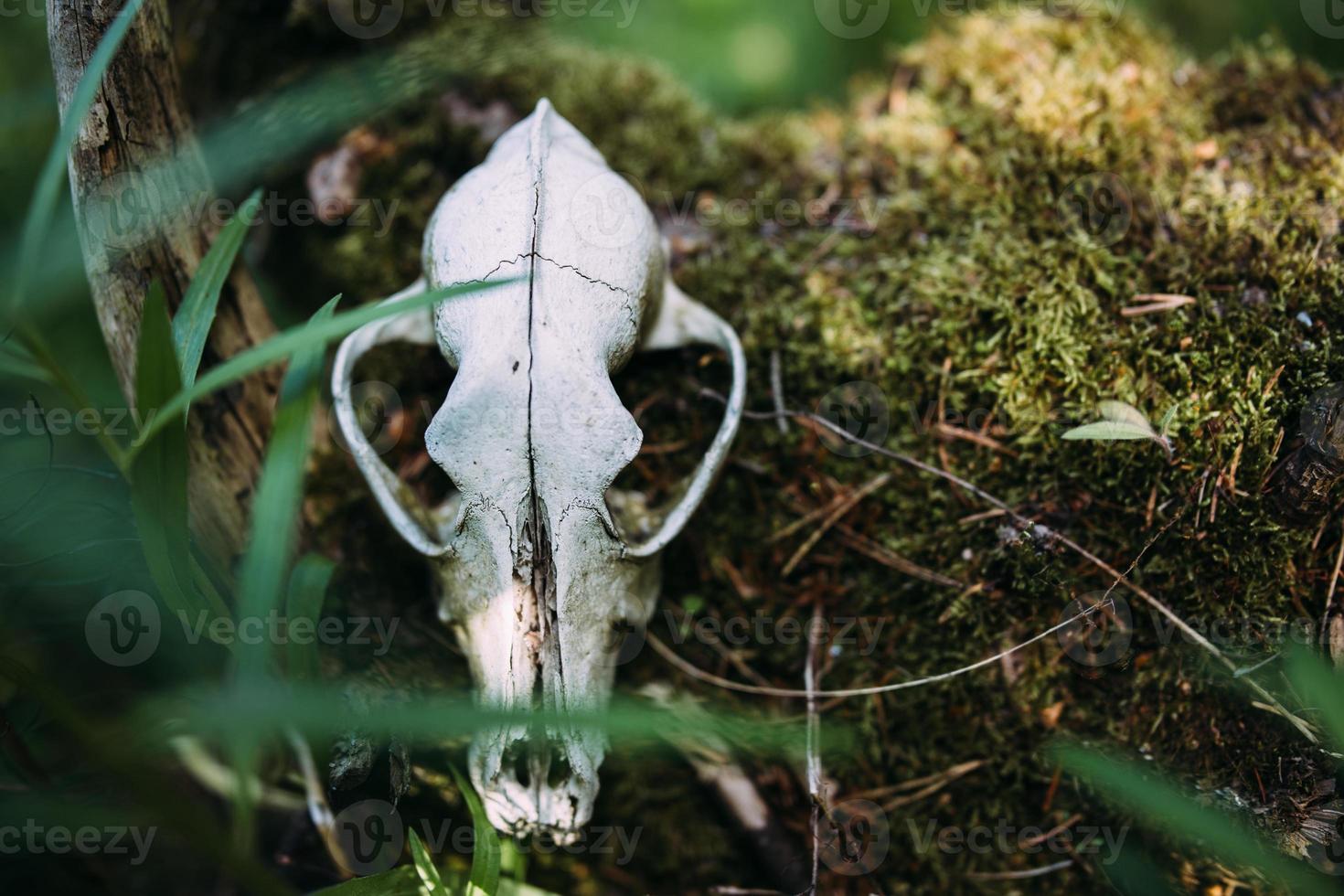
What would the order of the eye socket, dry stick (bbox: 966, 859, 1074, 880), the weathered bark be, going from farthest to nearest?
the eye socket < dry stick (bbox: 966, 859, 1074, 880) < the weathered bark

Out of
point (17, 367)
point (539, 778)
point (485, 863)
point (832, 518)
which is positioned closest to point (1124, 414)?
point (832, 518)

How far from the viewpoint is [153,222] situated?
214 centimetres

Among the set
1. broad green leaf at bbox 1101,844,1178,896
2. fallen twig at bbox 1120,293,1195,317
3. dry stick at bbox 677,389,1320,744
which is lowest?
broad green leaf at bbox 1101,844,1178,896

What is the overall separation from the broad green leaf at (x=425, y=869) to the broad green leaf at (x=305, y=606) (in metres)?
0.48

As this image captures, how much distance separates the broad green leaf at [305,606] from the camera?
2.05 m

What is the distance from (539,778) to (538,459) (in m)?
0.75

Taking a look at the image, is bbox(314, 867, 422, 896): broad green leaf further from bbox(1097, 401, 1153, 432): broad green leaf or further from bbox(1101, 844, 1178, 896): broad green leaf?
bbox(1097, 401, 1153, 432): broad green leaf

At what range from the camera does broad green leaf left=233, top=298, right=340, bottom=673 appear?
1485 millimetres

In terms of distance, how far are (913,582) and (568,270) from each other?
1.33 metres

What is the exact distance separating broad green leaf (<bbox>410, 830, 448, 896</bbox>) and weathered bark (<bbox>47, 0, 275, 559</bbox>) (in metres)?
0.98

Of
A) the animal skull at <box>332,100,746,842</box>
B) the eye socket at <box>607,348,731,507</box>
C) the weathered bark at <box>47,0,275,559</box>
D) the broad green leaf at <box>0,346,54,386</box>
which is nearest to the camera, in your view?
the broad green leaf at <box>0,346,54,386</box>

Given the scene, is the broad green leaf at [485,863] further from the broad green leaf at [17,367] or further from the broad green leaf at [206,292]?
the broad green leaf at [17,367]

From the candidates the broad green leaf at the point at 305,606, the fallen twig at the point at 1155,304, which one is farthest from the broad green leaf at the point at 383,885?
the fallen twig at the point at 1155,304

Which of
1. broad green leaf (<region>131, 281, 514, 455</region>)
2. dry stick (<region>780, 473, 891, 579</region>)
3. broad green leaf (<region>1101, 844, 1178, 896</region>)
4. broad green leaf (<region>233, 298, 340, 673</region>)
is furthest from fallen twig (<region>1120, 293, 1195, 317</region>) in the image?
broad green leaf (<region>233, 298, 340, 673</region>)
